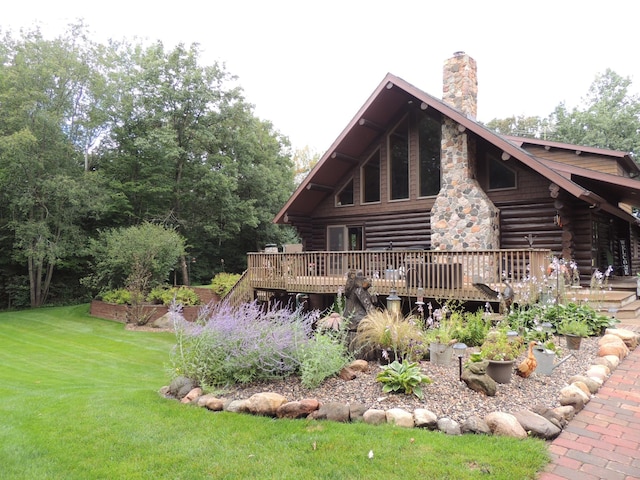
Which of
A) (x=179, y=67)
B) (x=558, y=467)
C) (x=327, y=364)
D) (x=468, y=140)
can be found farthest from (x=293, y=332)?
(x=179, y=67)

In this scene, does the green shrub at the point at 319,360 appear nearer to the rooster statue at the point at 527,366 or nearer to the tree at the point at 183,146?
the rooster statue at the point at 527,366

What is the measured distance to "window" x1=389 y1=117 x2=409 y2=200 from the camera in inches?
520

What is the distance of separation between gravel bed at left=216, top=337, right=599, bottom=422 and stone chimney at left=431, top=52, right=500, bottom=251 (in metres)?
6.03

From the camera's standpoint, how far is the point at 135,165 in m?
22.8

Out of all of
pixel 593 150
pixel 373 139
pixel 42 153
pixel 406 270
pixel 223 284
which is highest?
pixel 42 153

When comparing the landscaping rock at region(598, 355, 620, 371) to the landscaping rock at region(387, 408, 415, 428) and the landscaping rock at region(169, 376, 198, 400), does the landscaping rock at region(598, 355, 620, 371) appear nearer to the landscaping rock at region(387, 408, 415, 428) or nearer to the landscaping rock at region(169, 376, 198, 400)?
the landscaping rock at region(387, 408, 415, 428)

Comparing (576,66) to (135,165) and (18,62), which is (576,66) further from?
(18,62)

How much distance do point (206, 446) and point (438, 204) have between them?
9.96 metres

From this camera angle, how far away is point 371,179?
14.1 m

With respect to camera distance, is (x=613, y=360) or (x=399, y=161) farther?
(x=399, y=161)

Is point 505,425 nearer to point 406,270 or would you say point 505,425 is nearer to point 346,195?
point 406,270

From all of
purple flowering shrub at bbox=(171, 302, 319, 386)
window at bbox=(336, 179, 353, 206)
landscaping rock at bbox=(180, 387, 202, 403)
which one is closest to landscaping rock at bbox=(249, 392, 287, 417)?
purple flowering shrub at bbox=(171, 302, 319, 386)

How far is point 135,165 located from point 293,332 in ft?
68.6

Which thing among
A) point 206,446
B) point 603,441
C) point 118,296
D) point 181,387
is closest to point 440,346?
point 603,441
